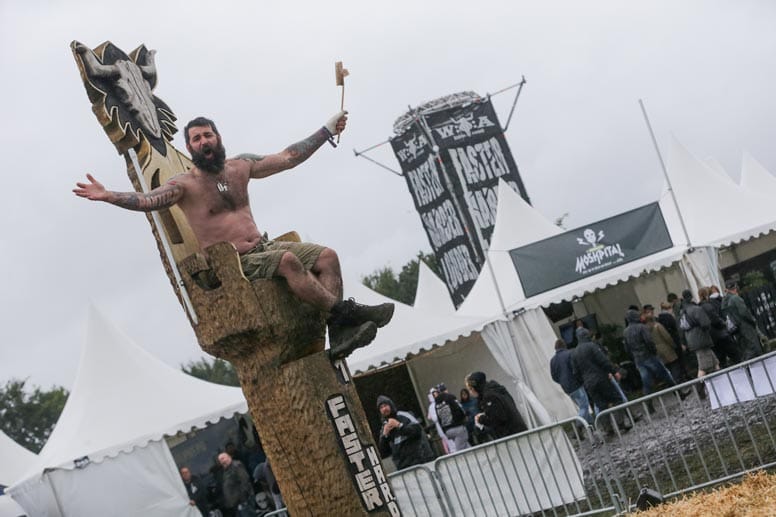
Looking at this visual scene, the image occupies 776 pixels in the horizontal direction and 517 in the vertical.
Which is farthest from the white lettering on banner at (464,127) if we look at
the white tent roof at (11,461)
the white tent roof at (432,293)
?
the white tent roof at (11,461)

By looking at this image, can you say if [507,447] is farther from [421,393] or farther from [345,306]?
[421,393]

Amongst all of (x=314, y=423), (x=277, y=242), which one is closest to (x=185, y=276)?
(x=277, y=242)

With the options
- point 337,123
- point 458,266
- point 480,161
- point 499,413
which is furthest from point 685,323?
point 480,161

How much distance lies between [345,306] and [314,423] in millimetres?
590

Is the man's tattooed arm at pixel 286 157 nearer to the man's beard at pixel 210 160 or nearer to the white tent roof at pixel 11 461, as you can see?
the man's beard at pixel 210 160

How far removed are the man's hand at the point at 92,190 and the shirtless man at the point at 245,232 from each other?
10cm

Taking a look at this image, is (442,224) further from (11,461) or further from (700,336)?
(700,336)

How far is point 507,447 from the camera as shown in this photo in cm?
880

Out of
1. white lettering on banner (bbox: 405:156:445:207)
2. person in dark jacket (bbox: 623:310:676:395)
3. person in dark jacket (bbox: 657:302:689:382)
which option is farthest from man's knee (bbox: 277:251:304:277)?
white lettering on banner (bbox: 405:156:445:207)

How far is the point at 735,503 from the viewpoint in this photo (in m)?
5.93

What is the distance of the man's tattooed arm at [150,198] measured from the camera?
5.00m

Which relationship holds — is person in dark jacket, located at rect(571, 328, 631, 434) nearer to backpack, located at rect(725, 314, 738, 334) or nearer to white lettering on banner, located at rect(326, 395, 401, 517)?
backpack, located at rect(725, 314, 738, 334)

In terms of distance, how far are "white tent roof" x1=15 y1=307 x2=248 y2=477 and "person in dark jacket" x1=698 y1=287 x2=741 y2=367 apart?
613 cm

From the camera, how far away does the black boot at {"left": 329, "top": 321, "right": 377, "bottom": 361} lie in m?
5.27
